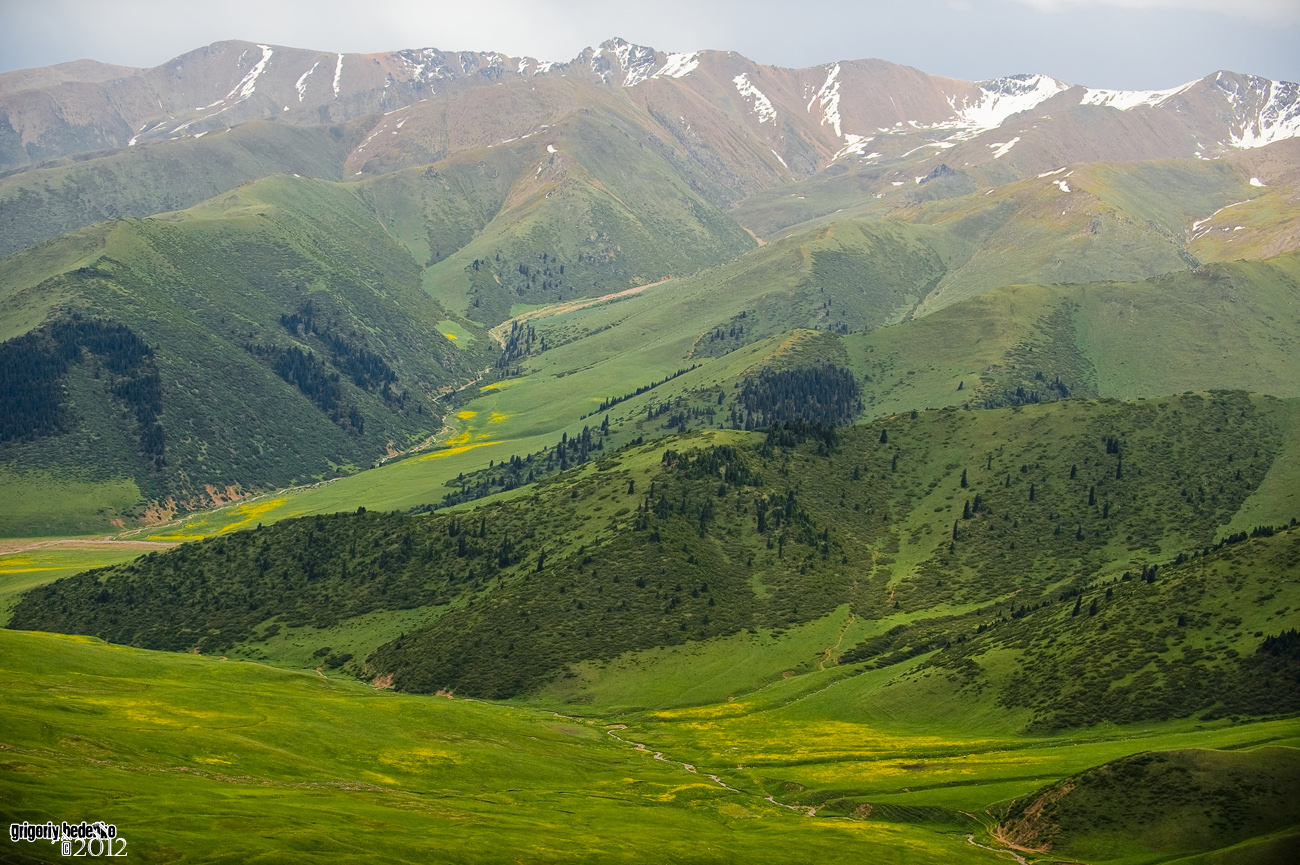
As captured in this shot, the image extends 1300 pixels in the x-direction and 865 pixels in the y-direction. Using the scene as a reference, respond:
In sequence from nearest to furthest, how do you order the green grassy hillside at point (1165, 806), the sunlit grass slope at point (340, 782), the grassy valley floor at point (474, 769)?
1. the sunlit grass slope at point (340, 782)
2. the grassy valley floor at point (474, 769)
3. the green grassy hillside at point (1165, 806)

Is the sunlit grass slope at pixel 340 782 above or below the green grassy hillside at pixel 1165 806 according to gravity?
above

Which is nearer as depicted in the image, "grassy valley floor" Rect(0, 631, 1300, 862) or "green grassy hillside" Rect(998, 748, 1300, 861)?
"grassy valley floor" Rect(0, 631, 1300, 862)

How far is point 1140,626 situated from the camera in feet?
536

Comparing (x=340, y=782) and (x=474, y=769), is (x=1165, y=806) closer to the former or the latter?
(x=474, y=769)

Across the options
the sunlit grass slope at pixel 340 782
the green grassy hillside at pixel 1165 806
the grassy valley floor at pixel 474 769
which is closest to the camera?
the sunlit grass slope at pixel 340 782

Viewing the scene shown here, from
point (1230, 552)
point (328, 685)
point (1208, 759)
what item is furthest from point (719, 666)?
point (1208, 759)

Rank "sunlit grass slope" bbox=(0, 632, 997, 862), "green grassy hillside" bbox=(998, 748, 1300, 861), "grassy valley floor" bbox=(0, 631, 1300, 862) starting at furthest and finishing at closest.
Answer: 1. "green grassy hillside" bbox=(998, 748, 1300, 861)
2. "grassy valley floor" bbox=(0, 631, 1300, 862)
3. "sunlit grass slope" bbox=(0, 632, 997, 862)

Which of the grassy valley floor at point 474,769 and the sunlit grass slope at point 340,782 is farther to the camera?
the grassy valley floor at point 474,769

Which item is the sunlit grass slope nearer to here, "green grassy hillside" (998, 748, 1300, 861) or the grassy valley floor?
the grassy valley floor

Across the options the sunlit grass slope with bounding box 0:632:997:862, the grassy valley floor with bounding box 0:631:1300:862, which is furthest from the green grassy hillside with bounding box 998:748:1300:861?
the sunlit grass slope with bounding box 0:632:997:862

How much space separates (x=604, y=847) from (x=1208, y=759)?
58409 mm

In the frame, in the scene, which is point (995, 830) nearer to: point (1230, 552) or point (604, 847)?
point (604, 847)

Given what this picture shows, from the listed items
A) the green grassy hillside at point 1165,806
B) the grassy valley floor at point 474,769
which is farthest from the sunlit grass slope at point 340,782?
the green grassy hillside at point 1165,806

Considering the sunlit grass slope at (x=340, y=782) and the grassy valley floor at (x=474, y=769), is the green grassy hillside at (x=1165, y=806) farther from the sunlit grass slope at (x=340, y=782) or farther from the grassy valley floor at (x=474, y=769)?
the sunlit grass slope at (x=340, y=782)
